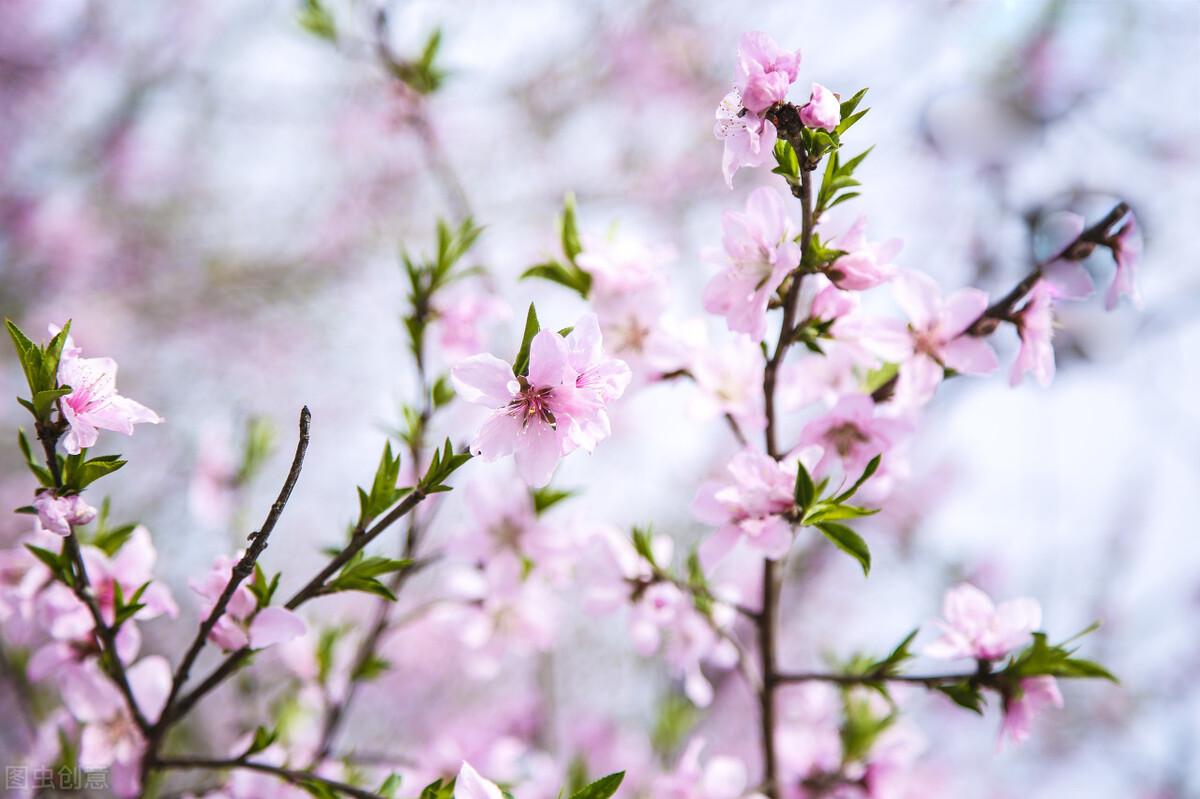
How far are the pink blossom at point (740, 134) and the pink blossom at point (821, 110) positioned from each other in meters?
0.05

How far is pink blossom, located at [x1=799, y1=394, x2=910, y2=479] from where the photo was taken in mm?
1206

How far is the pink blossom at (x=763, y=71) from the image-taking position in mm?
963

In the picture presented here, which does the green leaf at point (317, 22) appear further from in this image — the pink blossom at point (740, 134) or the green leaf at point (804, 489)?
the green leaf at point (804, 489)

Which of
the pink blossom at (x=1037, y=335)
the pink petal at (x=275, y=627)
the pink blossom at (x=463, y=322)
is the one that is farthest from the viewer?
the pink blossom at (x=463, y=322)

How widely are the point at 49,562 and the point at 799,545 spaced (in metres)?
3.25

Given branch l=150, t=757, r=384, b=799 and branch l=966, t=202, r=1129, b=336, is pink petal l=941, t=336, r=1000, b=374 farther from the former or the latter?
branch l=150, t=757, r=384, b=799

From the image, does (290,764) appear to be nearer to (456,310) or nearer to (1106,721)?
(456,310)

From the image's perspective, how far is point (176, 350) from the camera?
212 inches

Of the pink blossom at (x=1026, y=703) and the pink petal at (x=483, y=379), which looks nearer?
the pink petal at (x=483, y=379)

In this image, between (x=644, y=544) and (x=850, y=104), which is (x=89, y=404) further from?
(x=850, y=104)

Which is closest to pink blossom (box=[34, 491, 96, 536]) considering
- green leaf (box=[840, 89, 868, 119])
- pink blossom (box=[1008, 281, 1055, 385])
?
green leaf (box=[840, 89, 868, 119])

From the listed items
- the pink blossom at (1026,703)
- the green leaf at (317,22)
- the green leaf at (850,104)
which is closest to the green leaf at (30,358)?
the green leaf at (850,104)

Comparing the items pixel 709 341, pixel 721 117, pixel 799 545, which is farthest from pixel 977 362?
pixel 799 545

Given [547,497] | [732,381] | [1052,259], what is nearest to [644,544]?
[547,497]
